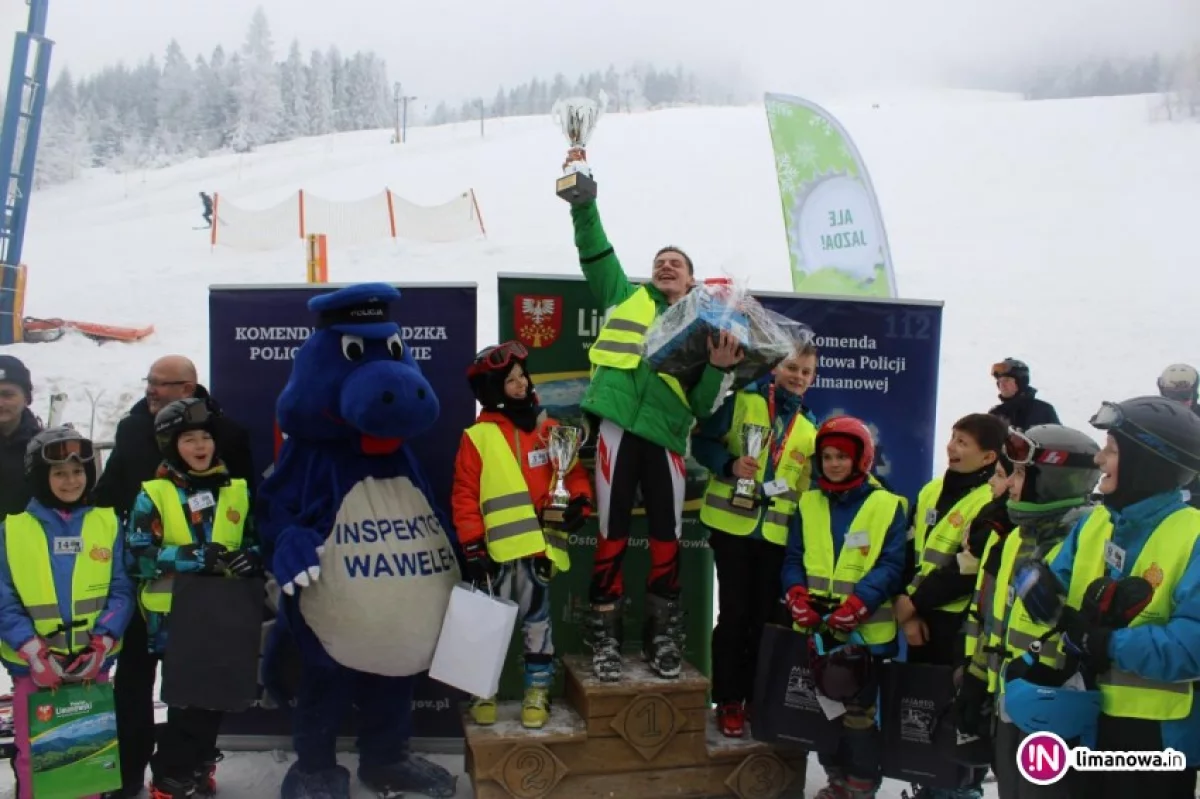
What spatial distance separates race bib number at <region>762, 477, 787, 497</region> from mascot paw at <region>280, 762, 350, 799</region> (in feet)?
6.95

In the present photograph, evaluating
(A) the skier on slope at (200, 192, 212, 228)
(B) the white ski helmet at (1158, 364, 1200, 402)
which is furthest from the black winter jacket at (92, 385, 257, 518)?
(A) the skier on slope at (200, 192, 212, 228)

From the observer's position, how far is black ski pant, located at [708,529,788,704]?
4316 millimetres

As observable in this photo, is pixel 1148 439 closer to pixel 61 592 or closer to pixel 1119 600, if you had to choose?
pixel 1119 600

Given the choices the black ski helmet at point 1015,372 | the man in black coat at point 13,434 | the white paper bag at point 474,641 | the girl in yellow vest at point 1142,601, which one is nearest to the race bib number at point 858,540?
the girl in yellow vest at point 1142,601

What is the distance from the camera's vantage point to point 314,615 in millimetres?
3852

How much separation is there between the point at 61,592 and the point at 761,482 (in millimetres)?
2837

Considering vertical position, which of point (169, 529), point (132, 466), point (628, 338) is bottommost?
point (169, 529)

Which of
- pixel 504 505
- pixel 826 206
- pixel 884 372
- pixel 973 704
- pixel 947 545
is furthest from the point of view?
pixel 826 206

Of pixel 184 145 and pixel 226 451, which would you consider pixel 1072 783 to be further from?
pixel 184 145

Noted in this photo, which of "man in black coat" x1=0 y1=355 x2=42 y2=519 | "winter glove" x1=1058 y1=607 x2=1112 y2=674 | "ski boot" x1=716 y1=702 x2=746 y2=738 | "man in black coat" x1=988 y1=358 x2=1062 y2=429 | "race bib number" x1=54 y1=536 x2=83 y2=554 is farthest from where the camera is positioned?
"man in black coat" x1=988 y1=358 x2=1062 y2=429

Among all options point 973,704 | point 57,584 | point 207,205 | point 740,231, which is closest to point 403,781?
point 57,584

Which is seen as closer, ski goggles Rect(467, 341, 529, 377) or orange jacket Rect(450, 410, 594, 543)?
orange jacket Rect(450, 410, 594, 543)

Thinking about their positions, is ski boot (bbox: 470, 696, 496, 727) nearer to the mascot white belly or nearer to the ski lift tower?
the mascot white belly

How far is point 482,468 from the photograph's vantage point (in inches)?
159
